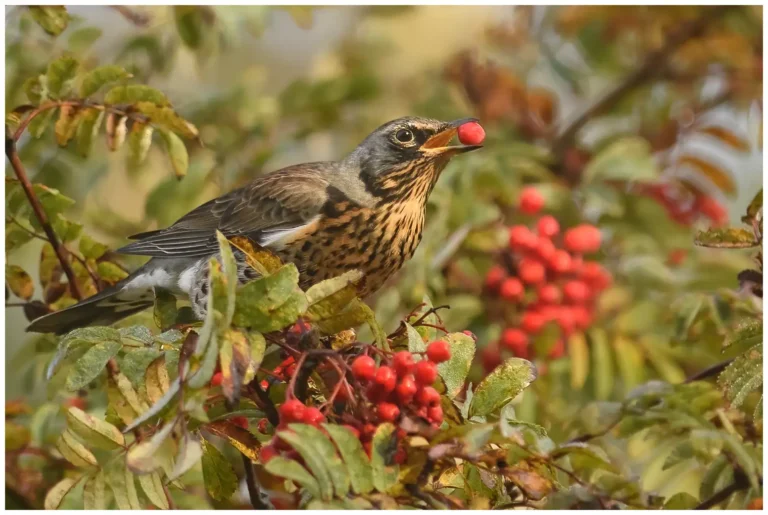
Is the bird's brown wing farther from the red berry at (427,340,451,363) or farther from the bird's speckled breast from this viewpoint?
the red berry at (427,340,451,363)

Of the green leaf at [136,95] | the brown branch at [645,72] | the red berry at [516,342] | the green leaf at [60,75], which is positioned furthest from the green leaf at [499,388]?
the brown branch at [645,72]

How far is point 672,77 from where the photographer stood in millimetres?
4168

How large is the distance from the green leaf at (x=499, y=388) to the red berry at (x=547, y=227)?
5.17ft

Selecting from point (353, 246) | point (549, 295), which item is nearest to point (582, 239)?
point (549, 295)

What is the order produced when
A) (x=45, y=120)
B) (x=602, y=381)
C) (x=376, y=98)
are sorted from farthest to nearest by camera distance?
(x=376, y=98)
(x=602, y=381)
(x=45, y=120)

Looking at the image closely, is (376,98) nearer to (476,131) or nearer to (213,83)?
(213,83)

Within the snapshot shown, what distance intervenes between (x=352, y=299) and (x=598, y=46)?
9.38 feet

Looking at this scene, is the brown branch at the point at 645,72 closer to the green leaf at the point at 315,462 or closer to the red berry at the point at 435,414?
the red berry at the point at 435,414

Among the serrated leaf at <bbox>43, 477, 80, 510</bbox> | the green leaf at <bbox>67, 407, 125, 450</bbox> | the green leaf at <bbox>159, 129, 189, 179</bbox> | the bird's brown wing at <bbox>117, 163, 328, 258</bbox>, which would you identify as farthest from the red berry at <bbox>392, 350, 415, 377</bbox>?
the bird's brown wing at <bbox>117, 163, 328, 258</bbox>

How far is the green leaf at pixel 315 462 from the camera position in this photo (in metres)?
1.44

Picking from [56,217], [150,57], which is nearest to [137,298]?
[56,217]

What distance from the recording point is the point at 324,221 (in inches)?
116

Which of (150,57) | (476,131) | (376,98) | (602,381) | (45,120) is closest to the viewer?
(45,120)

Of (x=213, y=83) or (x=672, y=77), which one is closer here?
(x=672, y=77)
